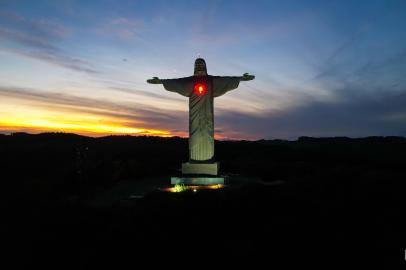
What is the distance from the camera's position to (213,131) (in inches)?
498

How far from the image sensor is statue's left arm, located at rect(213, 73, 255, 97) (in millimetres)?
12555

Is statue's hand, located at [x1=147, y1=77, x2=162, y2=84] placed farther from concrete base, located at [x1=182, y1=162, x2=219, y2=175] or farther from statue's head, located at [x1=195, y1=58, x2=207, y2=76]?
concrete base, located at [x1=182, y1=162, x2=219, y2=175]

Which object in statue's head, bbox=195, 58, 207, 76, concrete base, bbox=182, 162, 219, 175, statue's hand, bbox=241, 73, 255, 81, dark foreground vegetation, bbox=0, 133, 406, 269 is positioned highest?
statue's head, bbox=195, 58, 207, 76

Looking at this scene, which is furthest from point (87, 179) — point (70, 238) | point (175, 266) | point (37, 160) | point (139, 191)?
point (37, 160)

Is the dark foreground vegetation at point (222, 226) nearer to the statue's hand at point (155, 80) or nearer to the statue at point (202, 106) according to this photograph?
the statue at point (202, 106)

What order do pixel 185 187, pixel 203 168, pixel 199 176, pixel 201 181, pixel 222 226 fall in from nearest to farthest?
pixel 222 226 → pixel 185 187 → pixel 201 181 → pixel 199 176 → pixel 203 168

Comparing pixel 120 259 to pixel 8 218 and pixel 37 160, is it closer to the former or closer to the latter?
pixel 8 218

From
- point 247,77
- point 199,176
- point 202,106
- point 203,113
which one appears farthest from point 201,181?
point 247,77

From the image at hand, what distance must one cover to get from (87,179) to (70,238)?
24.9ft

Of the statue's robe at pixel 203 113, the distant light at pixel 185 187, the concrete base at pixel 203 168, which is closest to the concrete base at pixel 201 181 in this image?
the distant light at pixel 185 187

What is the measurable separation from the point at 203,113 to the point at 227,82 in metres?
1.63

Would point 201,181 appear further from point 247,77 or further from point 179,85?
point 247,77

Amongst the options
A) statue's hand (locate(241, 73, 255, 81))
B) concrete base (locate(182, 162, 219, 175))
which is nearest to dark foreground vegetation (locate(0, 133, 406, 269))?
concrete base (locate(182, 162, 219, 175))

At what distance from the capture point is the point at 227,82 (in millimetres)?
12617
